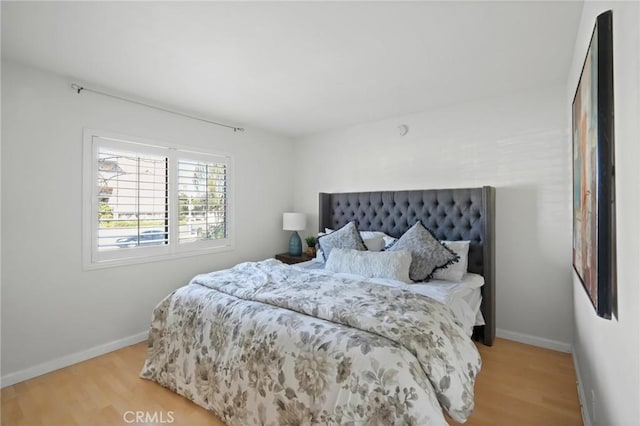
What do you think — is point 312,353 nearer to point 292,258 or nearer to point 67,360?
point 67,360

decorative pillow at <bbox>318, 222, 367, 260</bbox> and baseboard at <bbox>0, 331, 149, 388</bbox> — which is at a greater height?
decorative pillow at <bbox>318, 222, 367, 260</bbox>

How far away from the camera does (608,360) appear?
4.24 ft

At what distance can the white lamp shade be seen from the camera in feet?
14.6

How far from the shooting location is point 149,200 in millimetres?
3236

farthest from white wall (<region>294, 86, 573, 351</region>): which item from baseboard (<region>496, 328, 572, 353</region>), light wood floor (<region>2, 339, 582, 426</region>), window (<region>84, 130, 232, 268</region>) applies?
window (<region>84, 130, 232, 268</region>)

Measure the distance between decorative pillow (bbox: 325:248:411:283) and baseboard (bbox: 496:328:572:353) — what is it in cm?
131

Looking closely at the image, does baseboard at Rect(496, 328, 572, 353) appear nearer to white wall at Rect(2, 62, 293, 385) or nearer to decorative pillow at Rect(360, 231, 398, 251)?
decorative pillow at Rect(360, 231, 398, 251)

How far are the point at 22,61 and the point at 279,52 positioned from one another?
2.04 meters

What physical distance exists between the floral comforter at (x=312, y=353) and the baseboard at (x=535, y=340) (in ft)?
5.41

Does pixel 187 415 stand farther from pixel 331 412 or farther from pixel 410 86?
pixel 410 86

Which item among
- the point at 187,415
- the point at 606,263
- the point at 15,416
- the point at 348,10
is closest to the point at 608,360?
the point at 606,263

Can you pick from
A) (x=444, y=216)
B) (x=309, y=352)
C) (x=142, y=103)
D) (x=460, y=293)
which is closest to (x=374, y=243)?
(x=444, y=216)

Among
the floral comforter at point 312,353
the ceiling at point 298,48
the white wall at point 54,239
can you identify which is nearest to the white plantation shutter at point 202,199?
the white wall at point 54,239

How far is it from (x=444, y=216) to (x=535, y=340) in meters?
1.46
